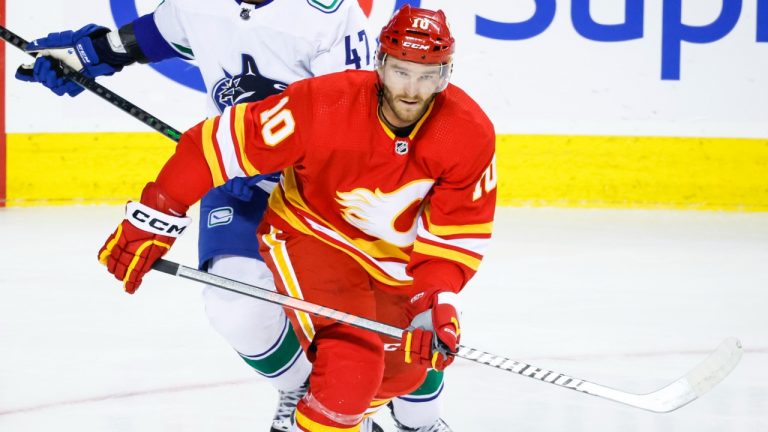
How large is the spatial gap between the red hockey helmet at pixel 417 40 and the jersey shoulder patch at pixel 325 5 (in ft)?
1.35

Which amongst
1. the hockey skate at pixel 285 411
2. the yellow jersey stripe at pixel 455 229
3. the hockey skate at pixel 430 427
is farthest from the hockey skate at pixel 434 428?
the yellow jersey stripe at pixel 455 229

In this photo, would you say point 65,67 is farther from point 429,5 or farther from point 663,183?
point 663,183

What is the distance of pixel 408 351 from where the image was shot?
2.42 meters

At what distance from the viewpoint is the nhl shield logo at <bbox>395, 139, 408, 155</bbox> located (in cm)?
241

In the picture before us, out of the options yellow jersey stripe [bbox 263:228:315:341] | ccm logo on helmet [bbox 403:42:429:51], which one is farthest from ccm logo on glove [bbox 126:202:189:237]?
ccm logo on helmet [bbox 403:42:429:51]

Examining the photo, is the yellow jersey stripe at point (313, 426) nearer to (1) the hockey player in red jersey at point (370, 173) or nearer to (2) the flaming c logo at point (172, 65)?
(1) the hockey player in red jersey at point (370, 173)

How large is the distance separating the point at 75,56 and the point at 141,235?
853mm

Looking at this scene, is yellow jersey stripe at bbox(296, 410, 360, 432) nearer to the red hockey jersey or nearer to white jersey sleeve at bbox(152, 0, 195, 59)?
the red hockey jersey

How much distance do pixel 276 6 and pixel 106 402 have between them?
0.98 meters

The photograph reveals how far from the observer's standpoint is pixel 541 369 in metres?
2.59

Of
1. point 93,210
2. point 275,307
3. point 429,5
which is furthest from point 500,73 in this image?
point 275,307

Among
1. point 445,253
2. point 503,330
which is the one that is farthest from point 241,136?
point 503,330

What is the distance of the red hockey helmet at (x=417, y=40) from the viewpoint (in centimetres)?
233

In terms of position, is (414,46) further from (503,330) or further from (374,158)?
(503,330)
